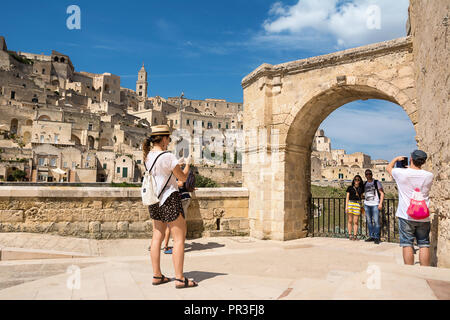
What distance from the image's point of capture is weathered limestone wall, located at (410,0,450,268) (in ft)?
12.4

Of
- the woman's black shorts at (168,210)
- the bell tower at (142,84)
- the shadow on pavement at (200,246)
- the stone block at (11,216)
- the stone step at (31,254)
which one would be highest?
the bell tower at (142,84)

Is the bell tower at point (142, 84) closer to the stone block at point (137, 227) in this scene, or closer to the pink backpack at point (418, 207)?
the stone block at point (137, 227)

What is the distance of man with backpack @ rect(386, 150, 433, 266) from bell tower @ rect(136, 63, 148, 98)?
10768 centimetres

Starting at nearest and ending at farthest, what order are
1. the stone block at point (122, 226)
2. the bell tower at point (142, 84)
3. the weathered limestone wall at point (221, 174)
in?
1. the stone block at point (122, 226)
2. the weathered limestone wall at point (221, 174)
3. the bell tower at point (142, 84)

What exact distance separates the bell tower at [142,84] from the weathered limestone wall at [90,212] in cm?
10353

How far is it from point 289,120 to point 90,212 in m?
4.90

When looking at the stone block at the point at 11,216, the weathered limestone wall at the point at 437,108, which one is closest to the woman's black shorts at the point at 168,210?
the weathered limestone wall at the point at 437,108

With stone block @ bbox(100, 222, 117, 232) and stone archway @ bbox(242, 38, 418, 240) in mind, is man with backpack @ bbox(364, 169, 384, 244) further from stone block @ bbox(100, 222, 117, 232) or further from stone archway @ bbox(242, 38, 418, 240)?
stone block @ bbox(100, 222, 117, 232)

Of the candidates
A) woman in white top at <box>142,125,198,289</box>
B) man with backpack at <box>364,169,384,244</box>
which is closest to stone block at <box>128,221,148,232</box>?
woman in white top at <box>142,125,198,289</box>

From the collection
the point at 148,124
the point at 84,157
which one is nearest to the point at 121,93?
the point at 148,124

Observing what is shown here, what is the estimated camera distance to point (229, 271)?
180 inches

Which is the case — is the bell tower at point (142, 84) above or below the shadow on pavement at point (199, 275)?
above

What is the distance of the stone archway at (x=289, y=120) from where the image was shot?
7297 mm

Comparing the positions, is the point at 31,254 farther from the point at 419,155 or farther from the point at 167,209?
the point at 419,155
